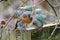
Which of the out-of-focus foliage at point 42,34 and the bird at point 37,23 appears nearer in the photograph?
the bird at point 37,23

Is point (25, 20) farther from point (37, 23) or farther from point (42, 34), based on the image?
point (42, 34)

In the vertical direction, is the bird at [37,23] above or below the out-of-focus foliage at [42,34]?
above

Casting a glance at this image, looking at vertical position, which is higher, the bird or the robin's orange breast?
the robin's orange breast

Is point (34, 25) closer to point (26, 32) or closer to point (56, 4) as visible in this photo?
point (26, 32)

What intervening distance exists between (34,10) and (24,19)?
0.04 metres

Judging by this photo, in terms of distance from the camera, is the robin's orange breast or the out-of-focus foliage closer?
the robin's orange breast

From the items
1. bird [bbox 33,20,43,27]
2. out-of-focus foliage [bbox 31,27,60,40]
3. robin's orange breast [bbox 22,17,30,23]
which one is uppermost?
robin's orange breast [bbox 22,17,30,23]

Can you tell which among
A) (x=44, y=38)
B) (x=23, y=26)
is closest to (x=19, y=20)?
(x=23, y=26)

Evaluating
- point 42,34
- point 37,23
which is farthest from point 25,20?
point 42,34

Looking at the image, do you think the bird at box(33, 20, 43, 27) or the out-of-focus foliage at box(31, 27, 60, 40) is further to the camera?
the out-of-focus foliage at box(31, 27, 60, 40)

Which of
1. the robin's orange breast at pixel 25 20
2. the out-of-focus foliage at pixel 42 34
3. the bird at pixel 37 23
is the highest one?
the robin's orange breast at pixel 25 20

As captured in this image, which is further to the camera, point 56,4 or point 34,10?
point 56,4

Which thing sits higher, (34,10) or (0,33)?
(34,10)

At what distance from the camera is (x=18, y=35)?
61 centimetres
